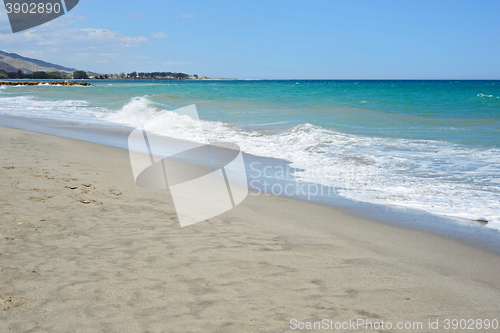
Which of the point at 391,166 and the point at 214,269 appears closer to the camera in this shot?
the point at 214,269

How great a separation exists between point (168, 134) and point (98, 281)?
940 centimetres

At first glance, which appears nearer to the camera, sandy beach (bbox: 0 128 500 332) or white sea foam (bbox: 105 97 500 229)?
sandy beach (bbox: 0 128 500 332)

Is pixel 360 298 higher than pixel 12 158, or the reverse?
pixel 12 158

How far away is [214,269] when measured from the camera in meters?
2.80

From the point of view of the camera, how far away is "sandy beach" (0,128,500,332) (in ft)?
7.31

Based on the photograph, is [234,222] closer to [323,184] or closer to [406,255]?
[406,255]

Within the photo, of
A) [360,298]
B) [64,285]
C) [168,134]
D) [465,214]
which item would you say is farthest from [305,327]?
[168,134]

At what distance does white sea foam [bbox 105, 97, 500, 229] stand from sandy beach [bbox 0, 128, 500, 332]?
48.6 inches

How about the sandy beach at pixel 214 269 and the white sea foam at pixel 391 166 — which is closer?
the sandy beach at pixel 214 269

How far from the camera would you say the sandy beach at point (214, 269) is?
2229mm

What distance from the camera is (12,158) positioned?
612 centimetres

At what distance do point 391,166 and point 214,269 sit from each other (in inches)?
210

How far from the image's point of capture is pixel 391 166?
7074 mm

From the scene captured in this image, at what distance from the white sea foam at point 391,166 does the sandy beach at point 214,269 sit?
4.05 ft
